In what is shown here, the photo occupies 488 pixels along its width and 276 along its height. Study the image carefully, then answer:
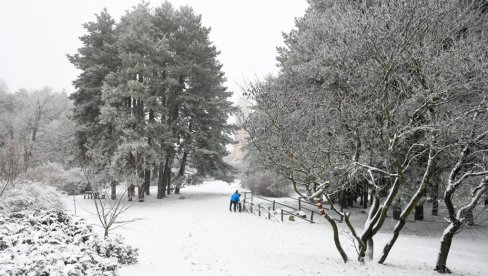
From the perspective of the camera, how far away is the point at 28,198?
41.1 ft

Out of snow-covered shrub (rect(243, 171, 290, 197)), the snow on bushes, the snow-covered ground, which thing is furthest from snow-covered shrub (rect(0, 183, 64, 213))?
snow-covered shrub (rect(243, 171, 290, 197))

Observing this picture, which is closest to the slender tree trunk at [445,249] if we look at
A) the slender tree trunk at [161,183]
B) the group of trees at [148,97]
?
the group of trees at [148,97]

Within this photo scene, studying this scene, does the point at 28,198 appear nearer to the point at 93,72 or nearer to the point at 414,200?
the point at 93,72

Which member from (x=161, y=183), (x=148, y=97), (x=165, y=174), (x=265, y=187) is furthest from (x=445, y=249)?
(x=265, y=187)

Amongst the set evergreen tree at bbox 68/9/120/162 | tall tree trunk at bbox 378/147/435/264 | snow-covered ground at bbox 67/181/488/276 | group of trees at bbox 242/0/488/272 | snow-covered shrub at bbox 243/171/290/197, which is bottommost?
snow-covered ground at bbox 67/181/488/276

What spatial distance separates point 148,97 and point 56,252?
58.8 feet

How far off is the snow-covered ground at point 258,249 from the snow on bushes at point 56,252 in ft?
2.55

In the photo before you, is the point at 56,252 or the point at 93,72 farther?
the point at 93,72

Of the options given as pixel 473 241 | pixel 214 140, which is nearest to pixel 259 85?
pixel 473 241

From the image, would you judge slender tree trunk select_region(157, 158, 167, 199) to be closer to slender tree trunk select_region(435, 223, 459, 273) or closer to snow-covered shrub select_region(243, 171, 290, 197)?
snow-covered shrub select_region(243, 171, 290, 197)

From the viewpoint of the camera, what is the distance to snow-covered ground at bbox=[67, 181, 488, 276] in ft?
27.3

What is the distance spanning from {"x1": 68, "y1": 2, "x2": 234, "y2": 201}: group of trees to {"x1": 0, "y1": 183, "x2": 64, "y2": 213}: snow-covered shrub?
20.9ft

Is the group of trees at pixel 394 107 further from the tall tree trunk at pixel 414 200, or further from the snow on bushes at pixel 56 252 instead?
the snow on bushes at pixel 56 252

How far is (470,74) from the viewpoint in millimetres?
8000
